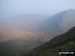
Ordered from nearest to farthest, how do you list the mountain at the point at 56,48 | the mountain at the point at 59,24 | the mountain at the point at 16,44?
the mountain at the point at 56,48
the mountain at the point at 16,44
the mountain at the point at 59,24

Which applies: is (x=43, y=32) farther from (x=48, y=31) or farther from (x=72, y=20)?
(x=72, y=20)

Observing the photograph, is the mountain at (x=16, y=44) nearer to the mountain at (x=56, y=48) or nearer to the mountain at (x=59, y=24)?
the mountain at (x=59, y=24)

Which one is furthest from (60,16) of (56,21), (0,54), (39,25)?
(0,54)

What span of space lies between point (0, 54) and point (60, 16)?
51169 mm

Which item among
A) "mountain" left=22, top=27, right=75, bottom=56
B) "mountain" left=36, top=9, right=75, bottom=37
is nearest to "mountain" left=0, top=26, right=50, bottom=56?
"mountain" left=36, top=9, right=75, bottom=37

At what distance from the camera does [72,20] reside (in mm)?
74250

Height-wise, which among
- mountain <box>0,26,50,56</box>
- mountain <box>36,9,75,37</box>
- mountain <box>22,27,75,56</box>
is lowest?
mountain <box>22,27,75,56</box>

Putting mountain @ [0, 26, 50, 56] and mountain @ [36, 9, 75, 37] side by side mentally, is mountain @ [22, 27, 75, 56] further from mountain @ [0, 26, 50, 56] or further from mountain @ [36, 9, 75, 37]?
mountain @ [36, 9, 75, 37]

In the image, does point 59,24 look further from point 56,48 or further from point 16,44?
point 56,48

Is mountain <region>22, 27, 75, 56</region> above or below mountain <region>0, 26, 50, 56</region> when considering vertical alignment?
below

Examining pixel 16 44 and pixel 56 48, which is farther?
pixel 16 44

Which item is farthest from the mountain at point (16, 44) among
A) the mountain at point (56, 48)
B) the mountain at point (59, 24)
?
the mountain at point (56, 48)

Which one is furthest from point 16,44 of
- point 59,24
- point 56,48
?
point 59,24

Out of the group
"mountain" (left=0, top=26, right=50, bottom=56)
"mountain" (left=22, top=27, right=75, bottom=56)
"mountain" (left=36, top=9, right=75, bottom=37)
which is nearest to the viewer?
"mountain" (left=22, top=27, right=75, bottom=56)
